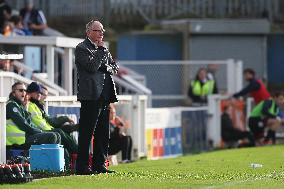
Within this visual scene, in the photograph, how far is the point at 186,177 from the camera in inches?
591

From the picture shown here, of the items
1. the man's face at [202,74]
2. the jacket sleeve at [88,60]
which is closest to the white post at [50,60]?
the man's face at [202,74]

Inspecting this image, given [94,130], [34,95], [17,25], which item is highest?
[17,25]

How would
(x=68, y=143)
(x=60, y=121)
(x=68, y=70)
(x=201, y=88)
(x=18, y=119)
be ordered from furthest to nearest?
(x=201, y=88) → (x=68, y=70) → (x=60, y=121) → (x=68, y=143) → (x=18, y=119)

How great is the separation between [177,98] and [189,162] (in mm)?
10846

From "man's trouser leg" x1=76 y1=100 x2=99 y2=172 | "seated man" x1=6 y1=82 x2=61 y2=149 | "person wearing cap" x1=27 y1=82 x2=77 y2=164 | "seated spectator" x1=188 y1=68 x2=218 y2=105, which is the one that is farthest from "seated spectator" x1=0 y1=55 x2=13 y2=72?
"seated spectator" x1=188 y1=68 x2=218 y2=105

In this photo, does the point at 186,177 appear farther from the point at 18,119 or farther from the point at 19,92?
the point at 19,92

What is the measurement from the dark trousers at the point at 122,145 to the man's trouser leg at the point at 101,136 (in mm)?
5377

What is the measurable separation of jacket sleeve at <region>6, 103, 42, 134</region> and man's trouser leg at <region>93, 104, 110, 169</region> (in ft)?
4.46

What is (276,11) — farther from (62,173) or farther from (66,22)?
(62,173)

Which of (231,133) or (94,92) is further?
(231,133)

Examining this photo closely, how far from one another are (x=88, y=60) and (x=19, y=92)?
227 cm

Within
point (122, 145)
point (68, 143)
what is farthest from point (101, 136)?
point (122, 145)

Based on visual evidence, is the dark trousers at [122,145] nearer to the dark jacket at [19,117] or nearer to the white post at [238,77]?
the dark jacket at [19,117]

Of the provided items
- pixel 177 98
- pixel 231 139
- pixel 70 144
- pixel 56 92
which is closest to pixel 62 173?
pixel 70 144
